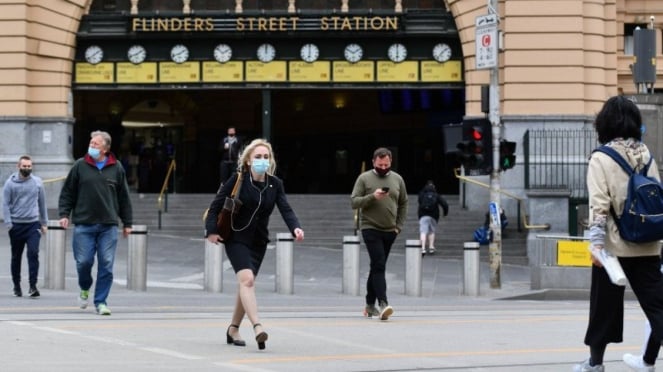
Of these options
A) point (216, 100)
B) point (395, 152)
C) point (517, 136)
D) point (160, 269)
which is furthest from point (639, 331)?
point (216, 100)

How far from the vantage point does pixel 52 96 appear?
1297 inches

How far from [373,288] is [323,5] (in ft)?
66.1

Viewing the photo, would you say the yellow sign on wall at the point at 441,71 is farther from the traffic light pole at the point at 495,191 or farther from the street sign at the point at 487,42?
the traffic light pole at the point at 495,191

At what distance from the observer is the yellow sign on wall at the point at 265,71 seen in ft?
110

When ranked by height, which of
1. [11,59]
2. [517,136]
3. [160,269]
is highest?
[11,59]

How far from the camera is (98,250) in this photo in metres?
13.7

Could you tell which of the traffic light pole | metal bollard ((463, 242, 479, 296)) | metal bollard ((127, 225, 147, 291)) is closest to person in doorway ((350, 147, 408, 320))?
metal bollard ((127, 225, 147, 291))

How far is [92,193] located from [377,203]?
10.5ft

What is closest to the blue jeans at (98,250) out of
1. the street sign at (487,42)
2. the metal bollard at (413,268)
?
the metal bollard at (413,268)

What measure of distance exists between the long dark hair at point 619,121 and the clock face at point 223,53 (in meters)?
25.5

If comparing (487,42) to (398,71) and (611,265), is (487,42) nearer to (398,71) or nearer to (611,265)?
(398,71)

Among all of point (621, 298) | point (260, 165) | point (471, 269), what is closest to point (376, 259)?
point (260, 165)

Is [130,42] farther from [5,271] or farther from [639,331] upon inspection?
[639,331]

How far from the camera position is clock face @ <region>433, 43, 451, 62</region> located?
3297 centimetres
